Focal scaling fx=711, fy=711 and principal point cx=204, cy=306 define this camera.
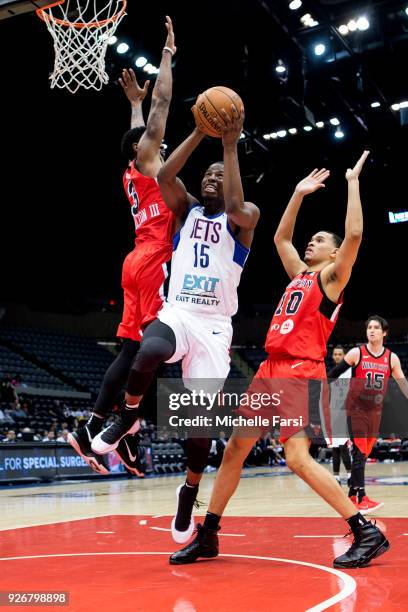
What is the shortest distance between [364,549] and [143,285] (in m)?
2.15

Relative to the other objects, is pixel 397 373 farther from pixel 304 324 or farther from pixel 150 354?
pixel 150 354

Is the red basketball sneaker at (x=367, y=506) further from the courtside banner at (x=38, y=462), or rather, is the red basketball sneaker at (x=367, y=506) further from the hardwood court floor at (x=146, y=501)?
the courtside banner at (x=38, y=462)

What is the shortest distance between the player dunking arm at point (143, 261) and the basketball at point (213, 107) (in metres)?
0.46

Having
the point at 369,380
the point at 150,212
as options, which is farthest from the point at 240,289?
the point at 150,212

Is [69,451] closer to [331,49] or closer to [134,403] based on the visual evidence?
[331,49]

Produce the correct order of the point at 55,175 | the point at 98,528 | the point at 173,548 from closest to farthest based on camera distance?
the point at 173,548, the point at 98,528, the point at 55,175

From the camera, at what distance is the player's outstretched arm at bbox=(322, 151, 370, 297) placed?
14.8ft

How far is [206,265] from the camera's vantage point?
14.8ft

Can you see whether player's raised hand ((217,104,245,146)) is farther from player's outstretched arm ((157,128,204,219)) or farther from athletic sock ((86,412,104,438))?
athletic sock ((86,412,104,438))

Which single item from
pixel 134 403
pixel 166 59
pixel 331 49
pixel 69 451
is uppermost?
pixel 331 49

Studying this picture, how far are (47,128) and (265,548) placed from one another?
1314 centimetres

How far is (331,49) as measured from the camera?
14047mm

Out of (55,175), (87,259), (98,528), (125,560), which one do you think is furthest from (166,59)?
(87,259)

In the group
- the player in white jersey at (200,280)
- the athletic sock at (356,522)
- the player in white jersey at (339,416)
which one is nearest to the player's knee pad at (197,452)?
the player in white jersey at (200,280)
